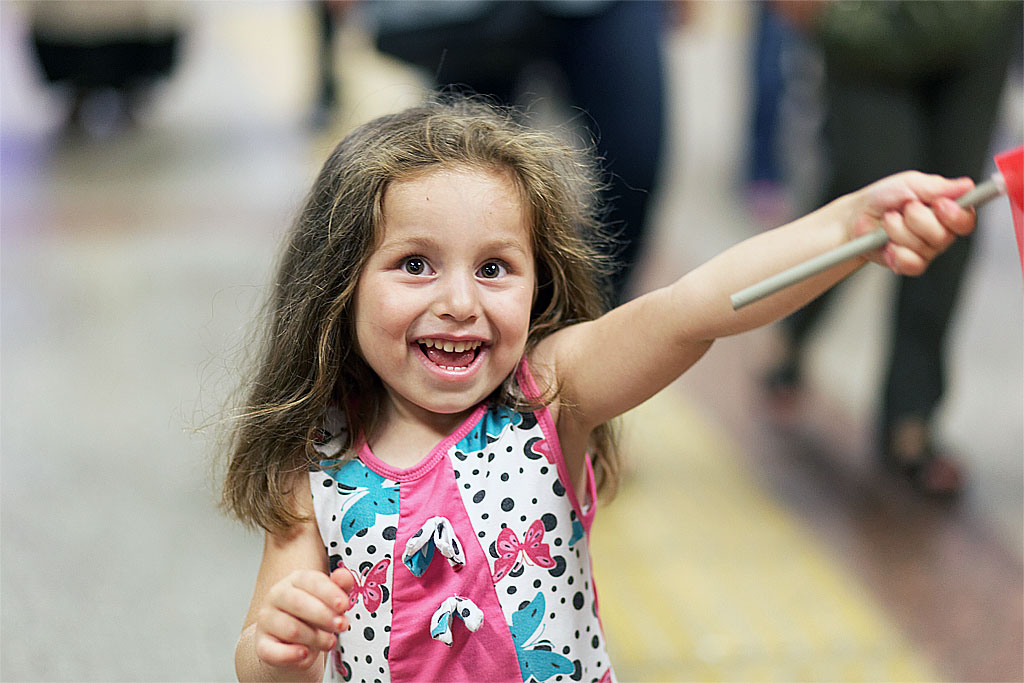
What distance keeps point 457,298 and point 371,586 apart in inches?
11.5

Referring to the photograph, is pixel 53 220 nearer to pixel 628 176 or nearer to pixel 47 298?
pixel 47 298

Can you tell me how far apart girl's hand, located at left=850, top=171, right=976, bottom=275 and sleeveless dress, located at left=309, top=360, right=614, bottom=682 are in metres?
0.35

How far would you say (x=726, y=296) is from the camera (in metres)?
1.12

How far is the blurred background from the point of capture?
2100 mm

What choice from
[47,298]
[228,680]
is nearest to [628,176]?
[228,680]

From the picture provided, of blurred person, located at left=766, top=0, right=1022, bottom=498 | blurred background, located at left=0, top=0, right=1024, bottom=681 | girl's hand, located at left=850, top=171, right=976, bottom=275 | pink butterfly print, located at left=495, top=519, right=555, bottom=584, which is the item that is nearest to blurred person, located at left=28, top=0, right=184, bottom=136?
blurred background, located at left=0, top=0, right=1024, bottom=681

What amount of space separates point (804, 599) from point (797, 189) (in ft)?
8.68

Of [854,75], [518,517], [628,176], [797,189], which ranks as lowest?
[518,517]

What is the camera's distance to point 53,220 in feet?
15.8

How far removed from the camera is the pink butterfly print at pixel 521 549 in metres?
1.17

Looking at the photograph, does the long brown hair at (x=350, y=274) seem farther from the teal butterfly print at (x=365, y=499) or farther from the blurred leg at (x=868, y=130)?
the blurred leg at (x=868, y=130)

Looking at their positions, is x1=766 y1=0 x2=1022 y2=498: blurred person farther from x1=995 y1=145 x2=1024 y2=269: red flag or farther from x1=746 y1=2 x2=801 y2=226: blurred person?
x1=746 y1=2 x2=801 y2=226: blurred person

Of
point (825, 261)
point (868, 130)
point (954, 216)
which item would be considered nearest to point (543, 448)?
point (825, 261)

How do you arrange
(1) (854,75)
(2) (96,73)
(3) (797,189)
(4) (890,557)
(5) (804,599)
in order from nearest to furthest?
1. (5) (804,599)
2. (4) (890,557)
3. (1) (854,75)
4. (3) (797,189)
5. (2) (96,73)
